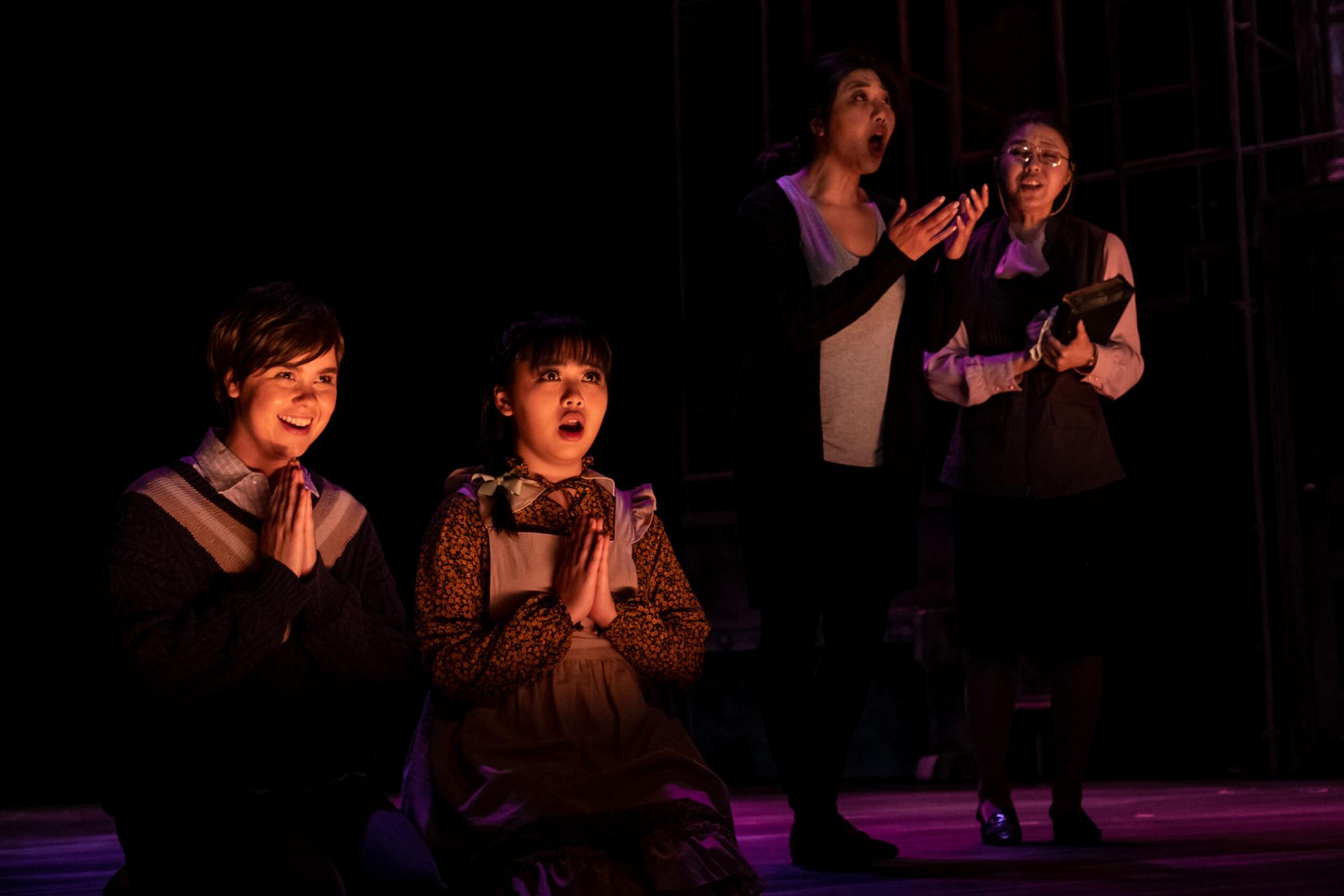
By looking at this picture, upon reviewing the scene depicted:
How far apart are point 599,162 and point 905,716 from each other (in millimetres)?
2570

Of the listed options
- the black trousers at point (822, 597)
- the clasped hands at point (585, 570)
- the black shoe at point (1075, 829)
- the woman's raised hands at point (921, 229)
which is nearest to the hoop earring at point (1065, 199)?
the woman's raised hands at point (921, 229)

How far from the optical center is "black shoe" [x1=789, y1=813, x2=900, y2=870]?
2.72 metres

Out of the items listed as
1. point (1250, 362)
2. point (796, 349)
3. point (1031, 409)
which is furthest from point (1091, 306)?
point (1250, 362)

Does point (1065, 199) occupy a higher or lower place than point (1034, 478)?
higher

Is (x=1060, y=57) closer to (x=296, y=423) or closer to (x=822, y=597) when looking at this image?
(x=822, y=597)

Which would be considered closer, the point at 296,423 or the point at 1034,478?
the point at 296,423

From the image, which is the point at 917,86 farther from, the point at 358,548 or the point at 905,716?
the point at 358,548

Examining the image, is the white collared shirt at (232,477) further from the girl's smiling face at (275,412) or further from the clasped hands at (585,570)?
the clasped hands at (585,570)

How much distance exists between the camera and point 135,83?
17.8 ft

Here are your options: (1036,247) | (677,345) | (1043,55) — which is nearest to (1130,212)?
(1043,55)

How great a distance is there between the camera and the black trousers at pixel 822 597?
9.43ft

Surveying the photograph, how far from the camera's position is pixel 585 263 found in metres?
6.56

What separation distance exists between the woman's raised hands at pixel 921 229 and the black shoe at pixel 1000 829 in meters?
1.11

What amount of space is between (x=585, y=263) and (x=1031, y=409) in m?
3.52
